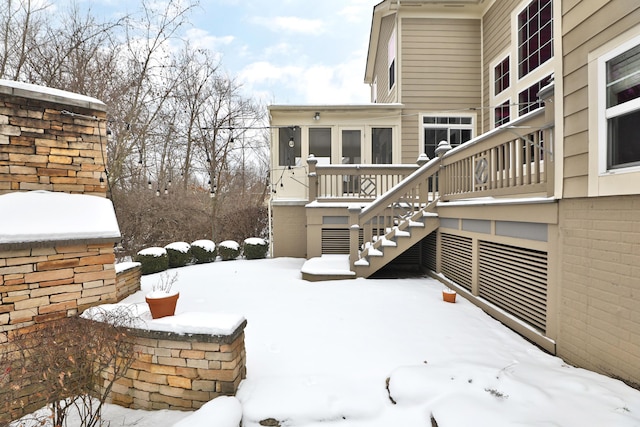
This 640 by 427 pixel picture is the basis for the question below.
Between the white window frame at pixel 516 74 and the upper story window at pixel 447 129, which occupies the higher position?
the white window frame at pixel 516 74

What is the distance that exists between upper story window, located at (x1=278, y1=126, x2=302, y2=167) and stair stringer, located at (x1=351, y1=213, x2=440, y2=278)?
4369mm

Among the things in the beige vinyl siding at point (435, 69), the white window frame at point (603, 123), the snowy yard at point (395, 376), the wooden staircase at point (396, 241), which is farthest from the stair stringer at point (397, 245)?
the beige vinyl siding at point (435, 69)

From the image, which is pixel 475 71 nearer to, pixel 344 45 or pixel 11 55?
pixel 11 55

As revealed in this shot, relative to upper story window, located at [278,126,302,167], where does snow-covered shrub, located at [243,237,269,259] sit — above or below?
below

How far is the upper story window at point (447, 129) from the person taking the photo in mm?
8812

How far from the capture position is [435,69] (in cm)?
876

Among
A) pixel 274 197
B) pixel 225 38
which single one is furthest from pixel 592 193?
pixel 225 38

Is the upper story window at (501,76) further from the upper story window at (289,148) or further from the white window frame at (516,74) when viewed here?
the upper story window at (289,148)

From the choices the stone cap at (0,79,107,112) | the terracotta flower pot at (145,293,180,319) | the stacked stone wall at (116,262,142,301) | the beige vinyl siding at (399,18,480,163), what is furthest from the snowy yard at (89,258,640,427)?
the beige vinyl siding at (399,18,480,163)

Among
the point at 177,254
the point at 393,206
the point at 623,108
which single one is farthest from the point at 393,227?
the point at 177,254

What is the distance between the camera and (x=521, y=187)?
362 centimetres

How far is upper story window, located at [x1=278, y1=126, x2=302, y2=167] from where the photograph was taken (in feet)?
29.5

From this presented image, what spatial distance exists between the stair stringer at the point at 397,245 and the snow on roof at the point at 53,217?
4175 mm

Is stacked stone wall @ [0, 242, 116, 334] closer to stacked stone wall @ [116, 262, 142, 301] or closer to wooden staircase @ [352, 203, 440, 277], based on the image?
stacked stone wall @ [116, 262, 142, 301]
